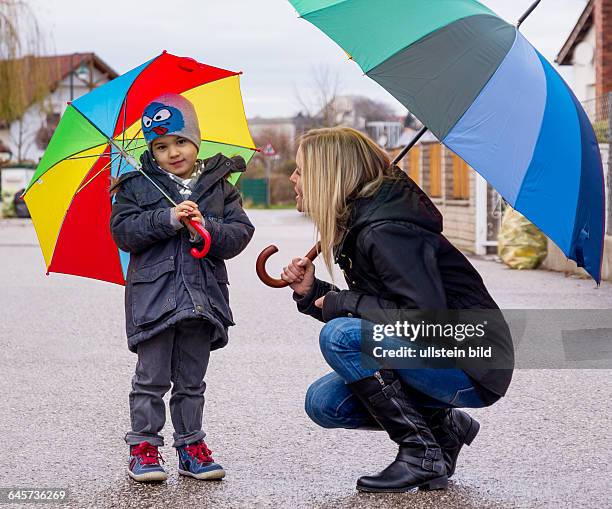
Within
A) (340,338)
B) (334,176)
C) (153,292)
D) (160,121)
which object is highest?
(160,121)

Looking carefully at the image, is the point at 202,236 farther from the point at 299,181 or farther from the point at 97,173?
the point at 97,173

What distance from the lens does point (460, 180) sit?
18.1m

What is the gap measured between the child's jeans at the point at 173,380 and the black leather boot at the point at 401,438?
2.05ft

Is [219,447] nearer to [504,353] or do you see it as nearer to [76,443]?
[76,443]

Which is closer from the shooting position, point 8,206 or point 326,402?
point 326,402

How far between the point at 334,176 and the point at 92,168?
1.18 m

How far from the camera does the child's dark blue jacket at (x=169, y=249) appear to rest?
421 cm

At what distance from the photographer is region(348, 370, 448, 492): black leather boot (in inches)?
160

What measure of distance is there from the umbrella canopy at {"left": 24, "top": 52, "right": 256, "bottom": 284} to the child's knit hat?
33 cm

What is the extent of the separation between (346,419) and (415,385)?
34 centimetres

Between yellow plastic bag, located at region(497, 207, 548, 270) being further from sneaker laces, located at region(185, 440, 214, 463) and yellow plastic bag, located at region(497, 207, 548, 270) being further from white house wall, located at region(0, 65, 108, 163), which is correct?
white house wall, located at region(0, 65, 108, 163)

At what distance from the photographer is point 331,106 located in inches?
2045

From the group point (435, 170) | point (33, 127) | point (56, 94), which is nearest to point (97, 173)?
point (435, 170)

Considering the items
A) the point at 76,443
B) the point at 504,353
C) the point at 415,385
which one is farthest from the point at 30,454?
the point at 504,353
